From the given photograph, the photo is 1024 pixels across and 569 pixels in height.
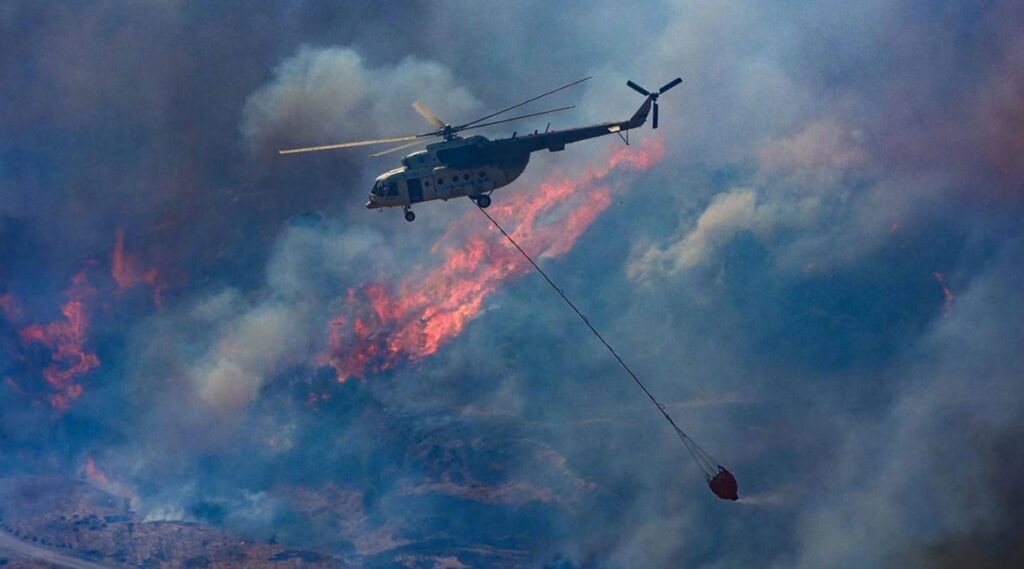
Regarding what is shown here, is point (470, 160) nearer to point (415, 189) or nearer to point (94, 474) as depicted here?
point (415, 189)

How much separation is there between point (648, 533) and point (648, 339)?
1470 centimetres

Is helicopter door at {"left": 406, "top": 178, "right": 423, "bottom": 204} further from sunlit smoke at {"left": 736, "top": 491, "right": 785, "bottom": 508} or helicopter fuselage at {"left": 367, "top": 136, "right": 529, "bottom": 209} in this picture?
sunlit smoke at {"left": 736, "top": 491, "right": 785, "bottom": 508}

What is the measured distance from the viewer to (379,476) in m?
66.2

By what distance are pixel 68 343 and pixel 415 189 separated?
3585 cm

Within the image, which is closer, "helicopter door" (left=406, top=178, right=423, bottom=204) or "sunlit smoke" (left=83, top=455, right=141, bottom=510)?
"helicopter door" (left=406, top=178, right=423, bottom=204)

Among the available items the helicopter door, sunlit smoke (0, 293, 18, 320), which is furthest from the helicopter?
sunlit smoke (0, 293, 18, 320)

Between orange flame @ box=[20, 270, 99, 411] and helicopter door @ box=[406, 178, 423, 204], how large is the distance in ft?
111

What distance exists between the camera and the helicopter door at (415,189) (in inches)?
2014

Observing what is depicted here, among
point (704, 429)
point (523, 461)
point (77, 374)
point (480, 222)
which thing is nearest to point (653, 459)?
point (704, 429)

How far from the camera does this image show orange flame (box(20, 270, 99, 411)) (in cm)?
7269

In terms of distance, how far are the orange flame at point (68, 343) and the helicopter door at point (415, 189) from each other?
3396 cm

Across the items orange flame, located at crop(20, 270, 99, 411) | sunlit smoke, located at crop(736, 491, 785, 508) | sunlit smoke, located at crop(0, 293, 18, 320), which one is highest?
sunlit smoke, located at crop(0, 293, 18, 320)

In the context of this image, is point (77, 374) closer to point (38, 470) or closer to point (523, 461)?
point (38, 470)

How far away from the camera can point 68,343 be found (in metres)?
73.8
